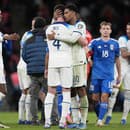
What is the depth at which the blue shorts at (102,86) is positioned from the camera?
16.6 m

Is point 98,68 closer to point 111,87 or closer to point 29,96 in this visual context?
point 111,87

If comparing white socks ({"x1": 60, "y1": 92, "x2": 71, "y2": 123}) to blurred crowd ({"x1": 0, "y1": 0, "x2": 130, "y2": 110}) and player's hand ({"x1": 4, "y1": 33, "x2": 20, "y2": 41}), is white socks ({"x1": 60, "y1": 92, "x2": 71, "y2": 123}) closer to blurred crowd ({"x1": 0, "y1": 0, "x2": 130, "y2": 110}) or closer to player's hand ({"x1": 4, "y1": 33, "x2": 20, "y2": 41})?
player's hand ({"x1": 4, "y1": 33, "x2": 20, "y2": 41})

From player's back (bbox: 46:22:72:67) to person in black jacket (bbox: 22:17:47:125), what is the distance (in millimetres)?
1732

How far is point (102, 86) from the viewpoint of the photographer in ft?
54.8

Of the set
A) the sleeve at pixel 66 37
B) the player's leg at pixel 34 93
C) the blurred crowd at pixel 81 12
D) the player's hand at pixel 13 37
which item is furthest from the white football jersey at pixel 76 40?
the blurred crowd at pixel 81 12

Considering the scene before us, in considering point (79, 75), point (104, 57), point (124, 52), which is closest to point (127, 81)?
point (124, 52)

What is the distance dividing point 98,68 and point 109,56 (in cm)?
34

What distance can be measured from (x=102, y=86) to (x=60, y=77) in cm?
193

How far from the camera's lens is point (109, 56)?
55.2ft

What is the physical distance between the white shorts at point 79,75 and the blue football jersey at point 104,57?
1436 millimetres

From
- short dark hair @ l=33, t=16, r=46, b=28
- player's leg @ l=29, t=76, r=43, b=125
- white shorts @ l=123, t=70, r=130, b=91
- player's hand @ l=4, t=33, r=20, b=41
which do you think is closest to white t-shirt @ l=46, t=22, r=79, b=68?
player's hand @ l=4, t=33, r=20, b=41

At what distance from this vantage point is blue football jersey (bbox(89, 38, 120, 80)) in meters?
16.8

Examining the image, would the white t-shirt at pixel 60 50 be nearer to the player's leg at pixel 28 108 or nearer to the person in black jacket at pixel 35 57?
the person in black jacket at pixel 35 57

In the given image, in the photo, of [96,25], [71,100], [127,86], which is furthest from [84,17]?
[71,100]
